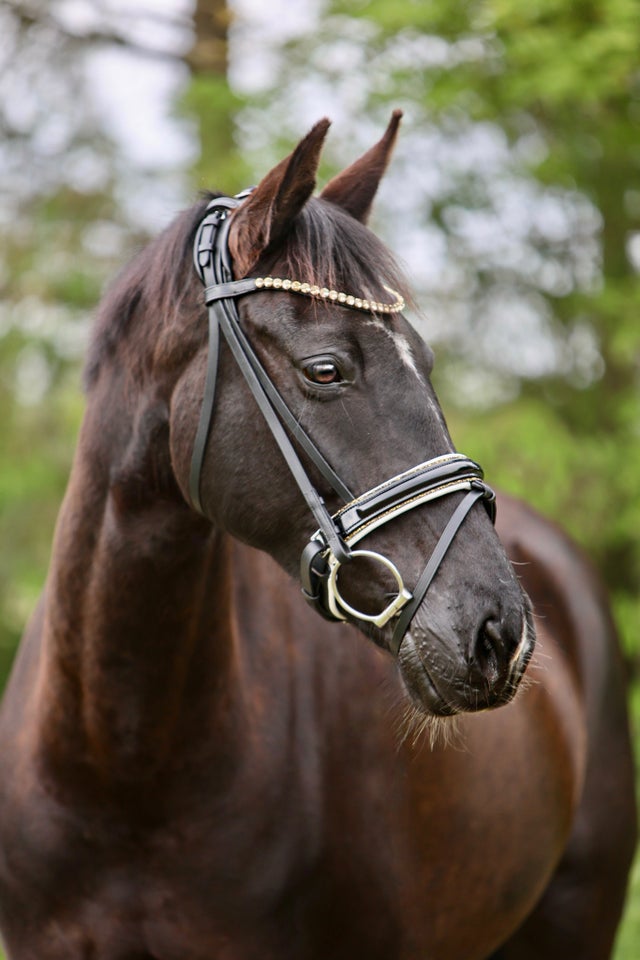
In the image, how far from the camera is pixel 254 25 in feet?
27.1

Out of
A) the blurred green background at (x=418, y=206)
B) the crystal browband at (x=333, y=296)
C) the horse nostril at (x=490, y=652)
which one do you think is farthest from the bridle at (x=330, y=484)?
the blurred green background at (x=418, y=206)

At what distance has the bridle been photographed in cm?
202

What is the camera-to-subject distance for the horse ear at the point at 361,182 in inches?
102

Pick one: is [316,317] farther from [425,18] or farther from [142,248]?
[425,18]

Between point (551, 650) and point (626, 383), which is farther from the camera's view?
point (626, 383)

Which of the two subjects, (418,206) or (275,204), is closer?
(275,204)

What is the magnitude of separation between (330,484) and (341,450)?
0.07m

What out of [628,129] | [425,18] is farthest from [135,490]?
[628,129]

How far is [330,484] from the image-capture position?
211 cm

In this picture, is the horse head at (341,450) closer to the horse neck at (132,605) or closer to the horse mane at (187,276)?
the horse mane at (187,276)

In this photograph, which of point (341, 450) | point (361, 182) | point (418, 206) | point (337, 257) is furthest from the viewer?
point (418, 206)

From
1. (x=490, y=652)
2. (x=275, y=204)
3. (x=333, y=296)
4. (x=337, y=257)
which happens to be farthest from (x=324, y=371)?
(x=490, y=652)

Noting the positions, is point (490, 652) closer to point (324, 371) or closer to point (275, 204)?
point (324, 371)

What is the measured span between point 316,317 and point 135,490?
23.8 inches
